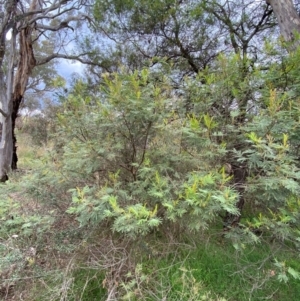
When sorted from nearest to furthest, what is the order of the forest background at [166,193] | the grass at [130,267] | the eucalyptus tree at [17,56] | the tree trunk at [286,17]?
the forest background at [166,193]
the grass at [130,267]
the tree trunk at [286,17]
the eucalyptus tree at [17,56]

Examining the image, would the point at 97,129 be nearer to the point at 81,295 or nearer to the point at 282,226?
the point at 81,295

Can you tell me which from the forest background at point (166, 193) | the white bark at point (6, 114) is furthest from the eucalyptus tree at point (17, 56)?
the forest background at point (166, 193)

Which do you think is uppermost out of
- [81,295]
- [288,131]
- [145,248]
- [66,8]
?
[66,8]

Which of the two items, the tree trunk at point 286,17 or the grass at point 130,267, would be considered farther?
the tree trunk at point 286,17

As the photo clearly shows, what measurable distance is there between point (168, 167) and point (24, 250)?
1.39 meters

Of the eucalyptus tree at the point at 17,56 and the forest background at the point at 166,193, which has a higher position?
the eucalyptus tree at the point at 17,56

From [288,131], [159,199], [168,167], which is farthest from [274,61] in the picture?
[159,199]

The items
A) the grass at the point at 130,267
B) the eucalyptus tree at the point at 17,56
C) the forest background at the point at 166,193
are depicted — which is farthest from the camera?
the eucalyptus tree at the point at 17,56

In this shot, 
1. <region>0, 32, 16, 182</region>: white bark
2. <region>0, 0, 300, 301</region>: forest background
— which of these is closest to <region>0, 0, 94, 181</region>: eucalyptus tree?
<region>0, 32, 16, 182</region>: white bark

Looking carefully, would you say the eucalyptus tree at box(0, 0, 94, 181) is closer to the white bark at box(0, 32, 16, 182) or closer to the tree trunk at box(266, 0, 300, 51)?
the white bark at box(0, 32, 16, 182)

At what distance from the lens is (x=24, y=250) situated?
7.48ft

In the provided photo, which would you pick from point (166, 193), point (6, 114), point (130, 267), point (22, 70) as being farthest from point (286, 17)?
point (22, 70)

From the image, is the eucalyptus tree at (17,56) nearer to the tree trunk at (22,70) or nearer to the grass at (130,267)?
the tree trunk at (22,70)

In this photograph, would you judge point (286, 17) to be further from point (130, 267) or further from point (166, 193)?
point (130, 267)
